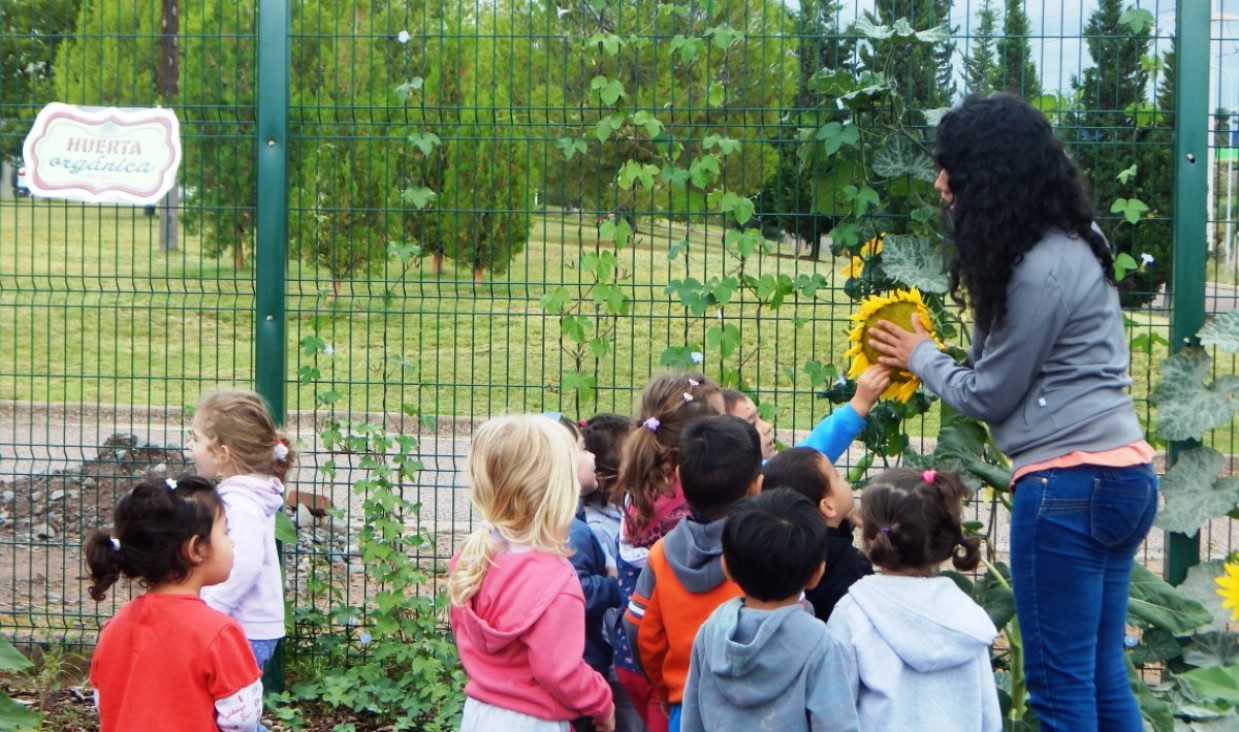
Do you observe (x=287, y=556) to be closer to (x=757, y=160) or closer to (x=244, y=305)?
(x=244, y=305)

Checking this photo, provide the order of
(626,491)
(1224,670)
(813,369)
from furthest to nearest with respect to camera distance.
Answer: (813,369) → (626,491) → (1224,670)

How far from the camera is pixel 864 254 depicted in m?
5.16

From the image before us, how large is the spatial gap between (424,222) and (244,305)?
86cm

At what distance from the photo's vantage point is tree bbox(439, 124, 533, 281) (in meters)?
5.28

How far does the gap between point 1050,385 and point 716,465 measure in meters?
0.87

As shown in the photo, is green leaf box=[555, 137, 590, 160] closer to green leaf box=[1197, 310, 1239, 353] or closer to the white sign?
the white sign

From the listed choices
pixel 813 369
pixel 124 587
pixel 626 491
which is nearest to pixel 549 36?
pixel 813 369

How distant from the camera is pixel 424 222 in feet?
17.9

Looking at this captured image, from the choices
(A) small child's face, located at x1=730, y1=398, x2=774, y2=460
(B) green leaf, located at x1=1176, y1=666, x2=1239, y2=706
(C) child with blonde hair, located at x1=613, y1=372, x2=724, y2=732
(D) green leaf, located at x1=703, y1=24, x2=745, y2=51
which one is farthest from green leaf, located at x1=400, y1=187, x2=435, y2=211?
(B) green leaf, located at x1=1176, y1=666, x2=1239, y2=706

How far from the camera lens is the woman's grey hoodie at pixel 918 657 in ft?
10.5

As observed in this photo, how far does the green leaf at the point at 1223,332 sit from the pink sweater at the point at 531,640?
8.48 ft

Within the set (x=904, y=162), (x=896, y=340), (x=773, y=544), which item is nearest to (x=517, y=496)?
(x=773, y=544)

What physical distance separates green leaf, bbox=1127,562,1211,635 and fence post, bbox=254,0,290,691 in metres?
3.13

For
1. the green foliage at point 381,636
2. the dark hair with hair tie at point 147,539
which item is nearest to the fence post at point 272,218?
the green foliage at point 381,636
